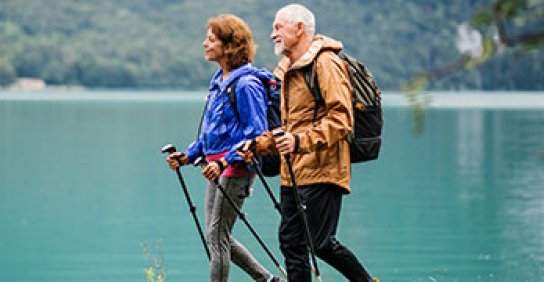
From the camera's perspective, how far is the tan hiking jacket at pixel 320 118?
462 centimetres

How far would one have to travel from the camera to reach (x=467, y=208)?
79.9 feet

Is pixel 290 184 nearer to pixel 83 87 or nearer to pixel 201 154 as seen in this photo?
pixel 201 154

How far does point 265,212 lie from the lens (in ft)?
75.1

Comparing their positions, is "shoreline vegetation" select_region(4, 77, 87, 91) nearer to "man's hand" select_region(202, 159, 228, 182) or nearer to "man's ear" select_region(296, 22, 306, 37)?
"man's hand" select_region(202, 159, 228, 182)

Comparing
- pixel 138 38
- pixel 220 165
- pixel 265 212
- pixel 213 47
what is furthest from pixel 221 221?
pixel 138 38

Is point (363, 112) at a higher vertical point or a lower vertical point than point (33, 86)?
higher

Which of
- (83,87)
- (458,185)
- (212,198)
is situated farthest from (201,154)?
(83,87)

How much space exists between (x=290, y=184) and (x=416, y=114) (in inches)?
116

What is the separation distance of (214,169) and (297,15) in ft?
2.39

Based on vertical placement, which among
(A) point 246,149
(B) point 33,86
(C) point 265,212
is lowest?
(B) point 33,86

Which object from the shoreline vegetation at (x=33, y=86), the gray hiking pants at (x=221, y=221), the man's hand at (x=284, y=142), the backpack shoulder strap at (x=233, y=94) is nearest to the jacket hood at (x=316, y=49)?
the man's hand at (x=284, y=142)

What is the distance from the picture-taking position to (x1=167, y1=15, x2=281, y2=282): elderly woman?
204 inches

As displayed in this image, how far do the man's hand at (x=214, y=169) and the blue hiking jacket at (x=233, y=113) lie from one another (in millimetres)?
33

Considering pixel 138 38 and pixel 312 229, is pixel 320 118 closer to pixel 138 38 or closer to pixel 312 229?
pixel 312 229
